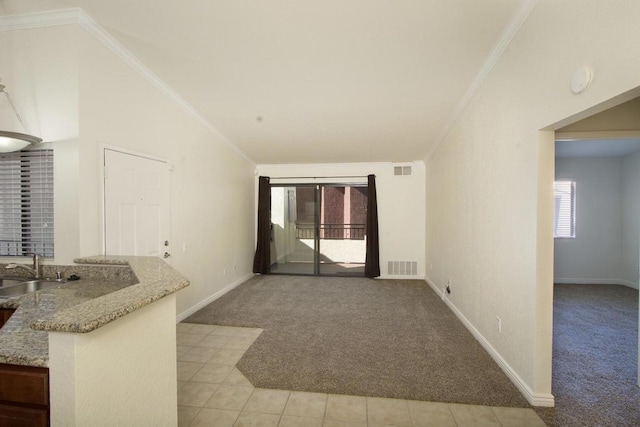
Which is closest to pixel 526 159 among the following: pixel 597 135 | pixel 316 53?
pixel 597 135

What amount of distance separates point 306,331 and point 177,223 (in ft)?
6.26

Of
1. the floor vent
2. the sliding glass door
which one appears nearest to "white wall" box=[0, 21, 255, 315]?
the sliding glass door

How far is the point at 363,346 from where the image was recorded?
272 cm

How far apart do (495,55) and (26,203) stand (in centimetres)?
383

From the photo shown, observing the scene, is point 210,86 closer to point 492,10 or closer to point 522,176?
point 492,10

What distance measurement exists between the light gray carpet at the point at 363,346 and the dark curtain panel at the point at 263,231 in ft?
3.90

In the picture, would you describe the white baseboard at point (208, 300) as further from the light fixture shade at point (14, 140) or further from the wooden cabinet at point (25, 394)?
the wooden cabinet at point (25, 394)

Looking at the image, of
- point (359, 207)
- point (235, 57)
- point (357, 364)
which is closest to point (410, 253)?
point (359, 207)

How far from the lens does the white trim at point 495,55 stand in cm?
181

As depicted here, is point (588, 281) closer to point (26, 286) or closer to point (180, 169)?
point (180, 169)

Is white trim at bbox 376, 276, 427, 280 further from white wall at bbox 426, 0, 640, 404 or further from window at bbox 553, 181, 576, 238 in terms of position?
window at bbox 553, 181, 576, 238

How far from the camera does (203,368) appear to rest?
2330 millimetres

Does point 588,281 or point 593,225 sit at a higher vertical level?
point 593,225

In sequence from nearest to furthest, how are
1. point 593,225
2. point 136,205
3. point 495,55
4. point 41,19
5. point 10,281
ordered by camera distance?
1. point 10,281
2. point 41,19
3. point 495,55
4. point 136,205
5. point 593,225
